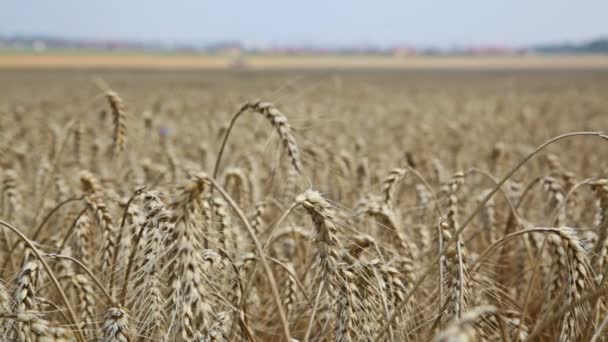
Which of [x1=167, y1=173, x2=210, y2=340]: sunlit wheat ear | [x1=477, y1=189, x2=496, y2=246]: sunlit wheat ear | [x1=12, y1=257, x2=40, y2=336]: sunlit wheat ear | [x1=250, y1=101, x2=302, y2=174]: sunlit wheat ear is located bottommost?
[x1=477, y1=189, x2=496, y2=246]: sunlit wheat ear

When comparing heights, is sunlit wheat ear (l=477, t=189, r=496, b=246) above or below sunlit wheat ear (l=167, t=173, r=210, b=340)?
below

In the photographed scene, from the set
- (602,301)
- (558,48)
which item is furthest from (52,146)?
(558,48)

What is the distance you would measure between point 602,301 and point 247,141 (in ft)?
18.9

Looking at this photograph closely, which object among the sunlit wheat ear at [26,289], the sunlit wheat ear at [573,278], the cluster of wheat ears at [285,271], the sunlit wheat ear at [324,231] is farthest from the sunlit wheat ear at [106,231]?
the sunlit wheat ear at [573,278]

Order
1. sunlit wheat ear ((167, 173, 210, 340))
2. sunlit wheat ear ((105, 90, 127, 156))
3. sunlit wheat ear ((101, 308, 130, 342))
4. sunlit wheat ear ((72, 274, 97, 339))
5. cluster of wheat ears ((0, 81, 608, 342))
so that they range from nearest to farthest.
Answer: sunlit wheat ear ((167, 173, 210, 340)), cluster of wheat ears ((0, 81, 608, 342)), sunlit wheat ear ((101, 308, 130, 342)), sunlit wheat ear ((72, 274, 97, 339)), sunlit wheat ear ((105, 90, 127, 156))

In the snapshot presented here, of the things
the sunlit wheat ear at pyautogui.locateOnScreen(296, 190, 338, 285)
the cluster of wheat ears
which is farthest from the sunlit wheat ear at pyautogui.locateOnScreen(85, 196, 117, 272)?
the sunlit wheat ear at pyautogui.locateOnScreen(296, 190, 338, 285)

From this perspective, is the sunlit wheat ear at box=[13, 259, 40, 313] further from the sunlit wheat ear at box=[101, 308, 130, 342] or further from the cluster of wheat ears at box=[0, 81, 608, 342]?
the sunlit wheat ear at box=[101, 308, 130, 342]

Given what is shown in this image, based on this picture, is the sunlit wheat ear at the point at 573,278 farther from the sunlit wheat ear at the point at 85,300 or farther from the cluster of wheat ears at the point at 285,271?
the sunlit wheat ear at the point at 85,300

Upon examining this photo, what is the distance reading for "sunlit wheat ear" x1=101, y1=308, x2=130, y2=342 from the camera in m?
1.66

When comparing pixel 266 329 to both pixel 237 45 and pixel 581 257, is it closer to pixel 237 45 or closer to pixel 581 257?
pixel 581 257

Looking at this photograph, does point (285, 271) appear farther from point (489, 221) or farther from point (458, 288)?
point (489, 221)

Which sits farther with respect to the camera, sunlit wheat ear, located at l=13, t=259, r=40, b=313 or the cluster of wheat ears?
sunlit wheat ear, located at l=13, t=259, r=40, b=313

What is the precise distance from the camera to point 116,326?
1670 millimetres

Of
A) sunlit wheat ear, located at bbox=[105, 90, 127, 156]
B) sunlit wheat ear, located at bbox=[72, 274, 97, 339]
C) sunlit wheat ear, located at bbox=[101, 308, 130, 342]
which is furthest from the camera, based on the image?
sunlit wheat ear, located at bbox=[105, 90, 127, 156]
